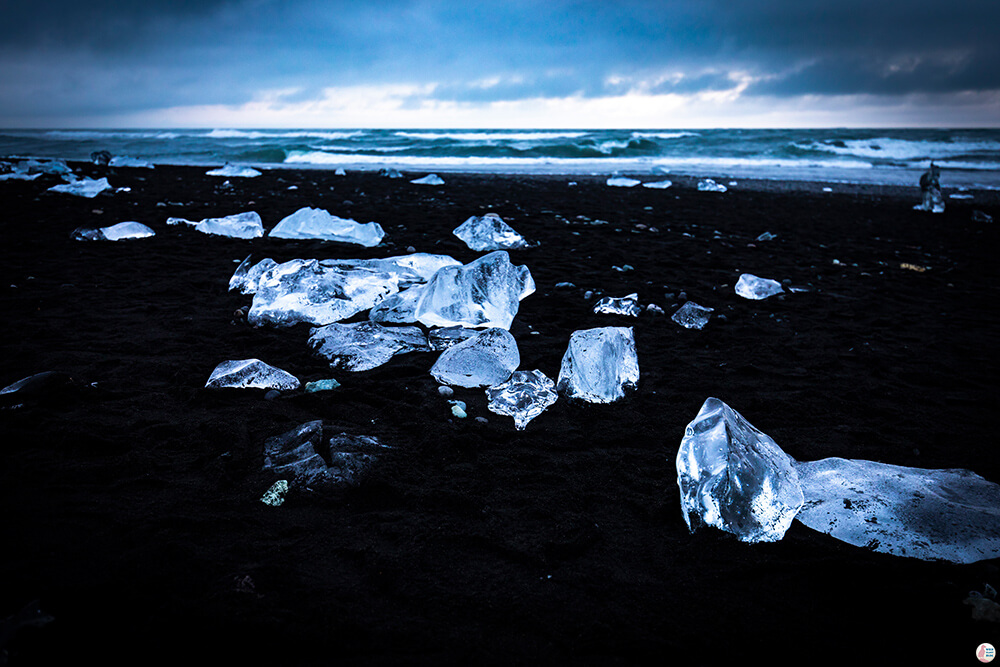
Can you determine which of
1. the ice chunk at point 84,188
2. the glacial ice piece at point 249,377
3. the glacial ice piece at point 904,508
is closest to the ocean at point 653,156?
the ice chunk at point 84,188

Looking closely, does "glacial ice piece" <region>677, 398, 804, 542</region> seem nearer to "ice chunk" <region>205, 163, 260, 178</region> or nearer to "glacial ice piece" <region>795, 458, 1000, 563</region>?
"glacial ice piece" <region>795, 458, 1000, 563</region>

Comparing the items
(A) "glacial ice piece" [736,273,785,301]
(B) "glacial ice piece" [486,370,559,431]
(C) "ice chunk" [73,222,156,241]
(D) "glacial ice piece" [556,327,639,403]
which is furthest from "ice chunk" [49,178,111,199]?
(A) "glacial ice piece" [736,273,785,301]

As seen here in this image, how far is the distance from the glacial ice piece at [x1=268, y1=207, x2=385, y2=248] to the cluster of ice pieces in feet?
11.3

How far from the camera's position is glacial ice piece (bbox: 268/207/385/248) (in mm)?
4316

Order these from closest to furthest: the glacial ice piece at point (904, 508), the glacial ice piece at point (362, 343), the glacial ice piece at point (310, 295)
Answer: the glacial ice piece at point (904, 508) → the glacial ice piece at point (362, 343) → the glacial ice piece at point (310, 295)

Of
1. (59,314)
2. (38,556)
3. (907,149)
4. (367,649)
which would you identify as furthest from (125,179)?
(907,149)

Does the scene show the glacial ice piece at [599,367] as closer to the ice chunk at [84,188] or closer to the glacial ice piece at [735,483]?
the glacial ice piece at [735,483]

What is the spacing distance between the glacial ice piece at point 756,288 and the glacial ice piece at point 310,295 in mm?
2257

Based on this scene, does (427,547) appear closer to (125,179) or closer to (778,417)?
(778,417)

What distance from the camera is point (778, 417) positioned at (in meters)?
1.97

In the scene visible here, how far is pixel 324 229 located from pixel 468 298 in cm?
227

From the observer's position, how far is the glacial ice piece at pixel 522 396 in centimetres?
191

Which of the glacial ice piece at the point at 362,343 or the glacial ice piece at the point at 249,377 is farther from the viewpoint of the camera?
the glacial ice piece at the point at 362,343

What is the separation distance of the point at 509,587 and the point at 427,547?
0.76 feet
